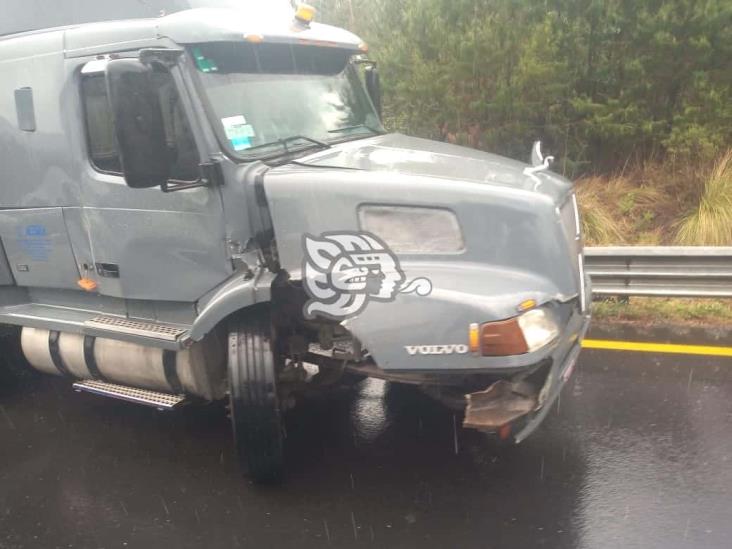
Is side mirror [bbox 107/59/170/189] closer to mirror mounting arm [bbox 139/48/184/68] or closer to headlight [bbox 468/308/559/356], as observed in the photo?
mirror mounting arm [bbox 139/48/184/68]

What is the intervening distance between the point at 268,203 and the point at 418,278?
3.10 feet

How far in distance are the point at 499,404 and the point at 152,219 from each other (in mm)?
2281

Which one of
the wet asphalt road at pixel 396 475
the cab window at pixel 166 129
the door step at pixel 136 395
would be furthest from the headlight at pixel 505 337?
the door step at pixel 136 395

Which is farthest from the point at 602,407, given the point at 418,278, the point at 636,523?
the point at 418,278

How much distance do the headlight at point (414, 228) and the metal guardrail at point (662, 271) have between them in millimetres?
3126

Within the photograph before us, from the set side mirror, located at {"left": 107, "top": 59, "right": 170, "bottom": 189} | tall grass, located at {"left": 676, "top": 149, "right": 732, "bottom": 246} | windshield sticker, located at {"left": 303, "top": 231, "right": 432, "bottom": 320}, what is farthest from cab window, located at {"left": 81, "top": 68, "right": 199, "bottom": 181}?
tall grass, located at {"left": 676, "top": 149, "right": 732, "bottom": 246}

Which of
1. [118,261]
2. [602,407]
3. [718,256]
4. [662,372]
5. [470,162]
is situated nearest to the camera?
[470,162]

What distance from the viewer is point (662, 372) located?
16.4ft

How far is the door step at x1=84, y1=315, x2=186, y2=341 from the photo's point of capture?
4.09 meters

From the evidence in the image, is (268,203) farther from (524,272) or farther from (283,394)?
(524,272)

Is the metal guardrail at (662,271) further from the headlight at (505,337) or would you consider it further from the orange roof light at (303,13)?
the orange roof light at (303,13)

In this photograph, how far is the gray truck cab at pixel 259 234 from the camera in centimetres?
327

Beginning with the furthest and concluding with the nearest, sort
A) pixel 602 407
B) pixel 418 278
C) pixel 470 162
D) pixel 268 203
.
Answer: pixel 602 407 → pixel 470 162 → pixel 268 203 → pixel 418 278

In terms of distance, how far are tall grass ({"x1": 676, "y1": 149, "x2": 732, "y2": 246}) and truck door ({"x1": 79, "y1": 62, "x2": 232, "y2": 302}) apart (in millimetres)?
5848
